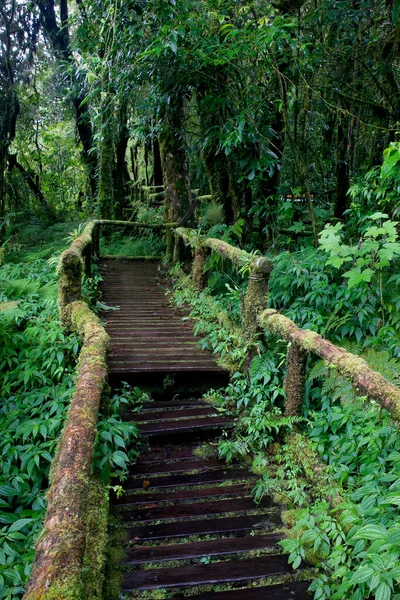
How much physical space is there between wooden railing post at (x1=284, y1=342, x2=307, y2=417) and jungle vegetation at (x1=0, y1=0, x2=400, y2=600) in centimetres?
14

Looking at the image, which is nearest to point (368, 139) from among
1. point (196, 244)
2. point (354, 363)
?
point (196, 244)

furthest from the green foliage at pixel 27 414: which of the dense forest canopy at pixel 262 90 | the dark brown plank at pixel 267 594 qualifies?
the dense forest canopy at pixel 262 90

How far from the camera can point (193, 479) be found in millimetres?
3648

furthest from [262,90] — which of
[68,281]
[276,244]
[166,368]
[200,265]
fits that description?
[166,368]

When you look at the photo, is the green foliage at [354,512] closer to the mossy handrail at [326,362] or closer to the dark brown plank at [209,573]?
the dark brown plank at [209,573]

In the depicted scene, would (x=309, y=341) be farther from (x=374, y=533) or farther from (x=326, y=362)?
(x=374, y=533)

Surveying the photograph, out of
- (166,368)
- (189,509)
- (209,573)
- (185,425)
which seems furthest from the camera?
(166,368)

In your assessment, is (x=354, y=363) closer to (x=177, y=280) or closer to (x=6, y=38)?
(x=177, y=280)

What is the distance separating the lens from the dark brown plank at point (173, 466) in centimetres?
372

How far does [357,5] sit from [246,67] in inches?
80.6

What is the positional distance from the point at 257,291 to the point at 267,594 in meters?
2.99

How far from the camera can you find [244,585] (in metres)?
2.67

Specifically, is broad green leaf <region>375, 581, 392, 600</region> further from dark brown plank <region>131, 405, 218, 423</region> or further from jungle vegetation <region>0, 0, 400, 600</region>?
A: dark brown plank <region>131, 405, 218, 423</region>

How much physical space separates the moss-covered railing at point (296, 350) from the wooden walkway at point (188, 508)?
0.78m
